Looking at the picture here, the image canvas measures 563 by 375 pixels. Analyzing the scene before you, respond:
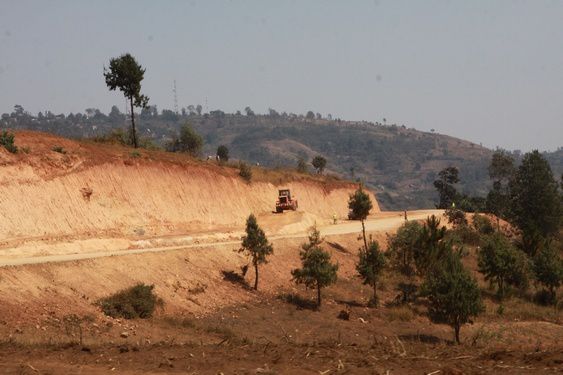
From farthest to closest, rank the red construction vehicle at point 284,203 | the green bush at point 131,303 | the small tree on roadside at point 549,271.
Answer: the red construction vehicle at point 284,203 < the small tree on roadside at point 549,271 < the green bush at point 131,303

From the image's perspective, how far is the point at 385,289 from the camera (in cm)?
4516

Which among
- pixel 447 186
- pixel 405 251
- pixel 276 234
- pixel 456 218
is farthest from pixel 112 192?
pixel 447 186

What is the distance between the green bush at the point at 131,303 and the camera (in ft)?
89.3

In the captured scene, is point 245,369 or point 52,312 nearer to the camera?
point 245,369

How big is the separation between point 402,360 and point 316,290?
2438 centimetres

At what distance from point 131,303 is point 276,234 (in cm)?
2463

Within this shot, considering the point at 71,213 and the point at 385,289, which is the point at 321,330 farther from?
the point at 71,213

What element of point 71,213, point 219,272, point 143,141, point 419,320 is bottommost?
point 419,320

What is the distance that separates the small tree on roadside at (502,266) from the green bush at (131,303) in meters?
30.5

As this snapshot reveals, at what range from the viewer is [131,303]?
2809 cm

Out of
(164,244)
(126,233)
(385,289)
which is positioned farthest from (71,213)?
(385,289)

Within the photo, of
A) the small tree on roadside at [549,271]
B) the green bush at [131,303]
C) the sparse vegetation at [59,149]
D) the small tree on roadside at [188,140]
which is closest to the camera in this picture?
the green bush at [131,303]

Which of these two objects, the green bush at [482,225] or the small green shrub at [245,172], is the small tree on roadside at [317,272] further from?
the green bush at [482,225]

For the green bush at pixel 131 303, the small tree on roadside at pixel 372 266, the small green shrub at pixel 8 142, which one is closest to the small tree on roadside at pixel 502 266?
the small tree on roadside at pixel 372 266
